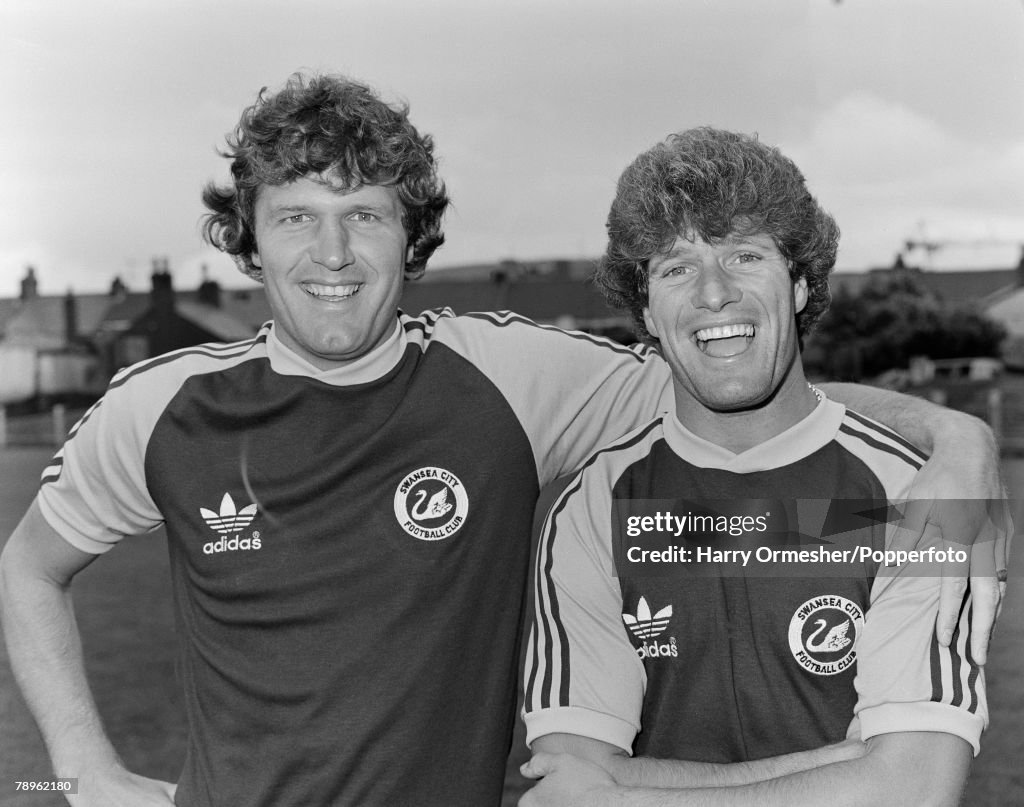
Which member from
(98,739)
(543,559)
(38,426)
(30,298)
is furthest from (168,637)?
(30,298)

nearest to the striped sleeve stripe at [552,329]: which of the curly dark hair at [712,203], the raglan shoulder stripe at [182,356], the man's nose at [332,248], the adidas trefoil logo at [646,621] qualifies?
the curly dark hair at [712,203]

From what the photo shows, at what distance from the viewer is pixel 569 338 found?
2.57 m

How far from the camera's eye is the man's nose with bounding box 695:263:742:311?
7.01 feet

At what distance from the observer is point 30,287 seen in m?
35.8

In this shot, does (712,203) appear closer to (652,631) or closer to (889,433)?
(889,433)

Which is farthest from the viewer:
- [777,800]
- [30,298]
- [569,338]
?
[30,298]

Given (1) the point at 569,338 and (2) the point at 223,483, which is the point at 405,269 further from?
(2) the point at 223,483

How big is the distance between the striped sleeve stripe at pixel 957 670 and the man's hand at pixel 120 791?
1.65m

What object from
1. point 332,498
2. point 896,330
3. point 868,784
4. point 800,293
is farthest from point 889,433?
point 896,330

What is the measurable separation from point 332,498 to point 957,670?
49.5 inches

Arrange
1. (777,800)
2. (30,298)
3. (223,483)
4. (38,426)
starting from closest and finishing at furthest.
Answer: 1. (777,800)
2. (223,483)
3. (38,426)
4. (30,298)

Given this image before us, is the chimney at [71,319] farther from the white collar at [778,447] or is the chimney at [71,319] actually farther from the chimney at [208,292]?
the white collar at [778,447]

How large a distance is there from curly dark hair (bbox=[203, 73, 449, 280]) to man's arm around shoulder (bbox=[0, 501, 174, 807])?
0.90 m

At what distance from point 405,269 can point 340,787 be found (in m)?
1.19
